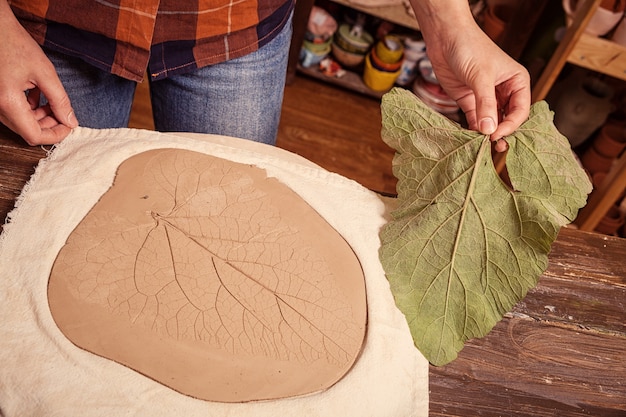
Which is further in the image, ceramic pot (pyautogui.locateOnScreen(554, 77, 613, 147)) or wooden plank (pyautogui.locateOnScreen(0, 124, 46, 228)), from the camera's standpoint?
ceramic pot (pyautogui.locateOnScreen(554, 77, 613, 147))

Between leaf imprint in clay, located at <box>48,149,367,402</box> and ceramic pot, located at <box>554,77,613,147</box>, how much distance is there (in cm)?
166

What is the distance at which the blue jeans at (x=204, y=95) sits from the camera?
1044mm

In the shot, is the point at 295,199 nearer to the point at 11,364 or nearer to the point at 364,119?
the point at 11,364

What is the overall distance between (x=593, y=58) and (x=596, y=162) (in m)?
0.62

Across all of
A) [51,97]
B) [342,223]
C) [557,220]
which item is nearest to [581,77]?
[557,220]

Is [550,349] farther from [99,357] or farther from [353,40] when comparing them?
[353,40]

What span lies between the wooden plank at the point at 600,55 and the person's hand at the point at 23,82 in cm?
156

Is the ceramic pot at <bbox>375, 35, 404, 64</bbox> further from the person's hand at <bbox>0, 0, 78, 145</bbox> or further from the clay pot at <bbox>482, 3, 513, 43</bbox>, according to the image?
the person's hand at <bbox>0, 0, 78, 145</bbox>

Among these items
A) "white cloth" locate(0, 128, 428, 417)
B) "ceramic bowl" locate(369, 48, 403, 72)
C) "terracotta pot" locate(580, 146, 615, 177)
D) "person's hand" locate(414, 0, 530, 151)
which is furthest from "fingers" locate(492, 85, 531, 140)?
"ceramic bowl" locate(369, 48, 403, 72)

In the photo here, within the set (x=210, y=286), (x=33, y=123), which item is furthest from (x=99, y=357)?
(x=33, y=123)

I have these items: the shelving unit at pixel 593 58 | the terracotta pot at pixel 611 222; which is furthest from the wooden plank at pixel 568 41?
the terracotta pot at pixel 611 222

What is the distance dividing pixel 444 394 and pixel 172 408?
409 mm

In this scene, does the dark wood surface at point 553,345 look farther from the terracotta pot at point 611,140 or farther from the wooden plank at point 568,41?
the terracotta pot at point 611,140

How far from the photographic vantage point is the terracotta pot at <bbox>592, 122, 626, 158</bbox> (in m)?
2.11
